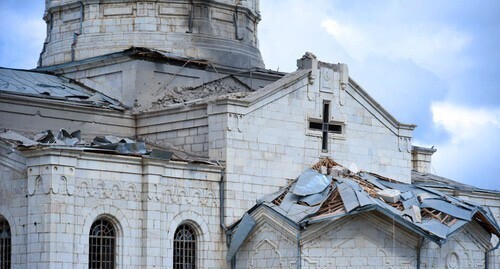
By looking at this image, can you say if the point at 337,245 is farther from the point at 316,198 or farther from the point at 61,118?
the point at 61,118

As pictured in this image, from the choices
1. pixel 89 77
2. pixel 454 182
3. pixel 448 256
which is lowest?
pixel 448 256

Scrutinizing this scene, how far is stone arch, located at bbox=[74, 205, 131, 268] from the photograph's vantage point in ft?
136

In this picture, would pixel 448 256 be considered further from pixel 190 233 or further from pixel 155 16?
pixel 155 16

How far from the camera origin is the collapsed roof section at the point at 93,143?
4259 cm

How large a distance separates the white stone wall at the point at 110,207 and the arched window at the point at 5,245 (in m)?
0.52

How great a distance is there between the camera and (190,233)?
148 feet

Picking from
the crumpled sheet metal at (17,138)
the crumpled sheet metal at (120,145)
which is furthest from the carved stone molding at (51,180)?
the crumpled sheet metal at (120,145)

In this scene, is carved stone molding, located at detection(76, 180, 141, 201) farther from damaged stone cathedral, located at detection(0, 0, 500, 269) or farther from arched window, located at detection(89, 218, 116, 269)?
arched window, located at detection(89, 218, 116, 269)

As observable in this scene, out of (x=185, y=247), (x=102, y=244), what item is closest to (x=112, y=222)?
(x=102, y=244)

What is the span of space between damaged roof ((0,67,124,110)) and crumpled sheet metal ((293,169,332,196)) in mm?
7419

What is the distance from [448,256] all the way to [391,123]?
6.21 m

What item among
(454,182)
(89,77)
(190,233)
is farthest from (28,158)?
(454,182)

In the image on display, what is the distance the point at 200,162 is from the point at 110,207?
12.4ft

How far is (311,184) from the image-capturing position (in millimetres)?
45500
